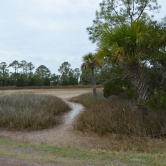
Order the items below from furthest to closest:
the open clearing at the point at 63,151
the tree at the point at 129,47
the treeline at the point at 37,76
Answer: the treeline at the point at 37,76 < the tree at the point at 129,47 < the open clearing at the point at 63,151

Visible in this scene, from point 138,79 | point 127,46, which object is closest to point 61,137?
point 138,79

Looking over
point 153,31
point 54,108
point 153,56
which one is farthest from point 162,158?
point 54,108

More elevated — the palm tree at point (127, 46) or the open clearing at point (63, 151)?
the palm tree at point (127, 46)

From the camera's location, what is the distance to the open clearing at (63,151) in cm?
498

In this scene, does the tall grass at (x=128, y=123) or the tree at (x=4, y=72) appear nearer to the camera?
the tall grass at (x=128, y=123)

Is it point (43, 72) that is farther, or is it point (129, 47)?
point (43, 72)

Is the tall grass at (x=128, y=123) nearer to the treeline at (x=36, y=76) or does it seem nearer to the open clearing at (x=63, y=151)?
the open clearing at (x=63, y=151)

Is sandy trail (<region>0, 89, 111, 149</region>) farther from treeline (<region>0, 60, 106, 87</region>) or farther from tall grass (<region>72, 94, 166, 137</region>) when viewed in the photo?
treeline (<region>0, 60, 106, 87</region>)

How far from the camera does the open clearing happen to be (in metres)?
4.98

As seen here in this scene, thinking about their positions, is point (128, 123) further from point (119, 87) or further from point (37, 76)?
point (37, 76)

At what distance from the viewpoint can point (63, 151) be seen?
6367 mm

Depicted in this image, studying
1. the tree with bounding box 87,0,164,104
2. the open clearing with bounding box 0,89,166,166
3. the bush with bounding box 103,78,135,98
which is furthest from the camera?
the bush with bounding box 103,78,135,98

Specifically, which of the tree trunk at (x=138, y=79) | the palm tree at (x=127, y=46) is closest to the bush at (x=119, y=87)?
the tree trunk at (x=138, y=79)

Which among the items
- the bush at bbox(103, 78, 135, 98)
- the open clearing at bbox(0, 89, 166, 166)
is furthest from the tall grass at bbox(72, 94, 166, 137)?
the bush at bbox(103, 78, 135, 98)
